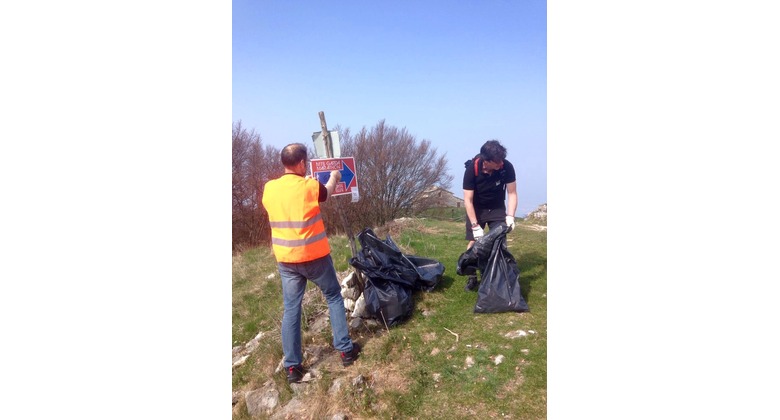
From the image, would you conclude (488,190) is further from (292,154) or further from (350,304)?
(292,154)

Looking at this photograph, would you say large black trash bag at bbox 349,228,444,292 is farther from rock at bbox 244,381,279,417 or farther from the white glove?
rock at bbox 244,381,279,417

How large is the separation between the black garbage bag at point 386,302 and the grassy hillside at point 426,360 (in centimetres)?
7

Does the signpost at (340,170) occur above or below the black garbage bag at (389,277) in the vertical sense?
above

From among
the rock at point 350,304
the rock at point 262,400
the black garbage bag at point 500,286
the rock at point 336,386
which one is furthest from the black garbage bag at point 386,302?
the rock at point 262,400

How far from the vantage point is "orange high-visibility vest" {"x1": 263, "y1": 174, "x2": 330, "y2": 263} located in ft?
7.02

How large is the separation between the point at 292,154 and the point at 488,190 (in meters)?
1.66

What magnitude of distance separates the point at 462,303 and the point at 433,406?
1128 millimetres

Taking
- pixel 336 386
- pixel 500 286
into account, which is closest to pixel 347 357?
pixel 336 386

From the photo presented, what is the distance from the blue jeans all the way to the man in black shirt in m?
1.18

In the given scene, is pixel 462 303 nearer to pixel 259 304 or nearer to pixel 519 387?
pixel 519 387

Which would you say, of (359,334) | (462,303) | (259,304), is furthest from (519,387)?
(259,304)

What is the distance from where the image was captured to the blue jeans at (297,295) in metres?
2.32

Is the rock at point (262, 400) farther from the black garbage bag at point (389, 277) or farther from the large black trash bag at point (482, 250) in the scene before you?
the large black trash bag at point (482, 250)

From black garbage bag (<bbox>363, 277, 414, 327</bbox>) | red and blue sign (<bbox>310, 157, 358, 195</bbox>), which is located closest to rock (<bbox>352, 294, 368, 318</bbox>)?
black garbage bag (<bbox>363, 277, 414, 327</bbox>)
